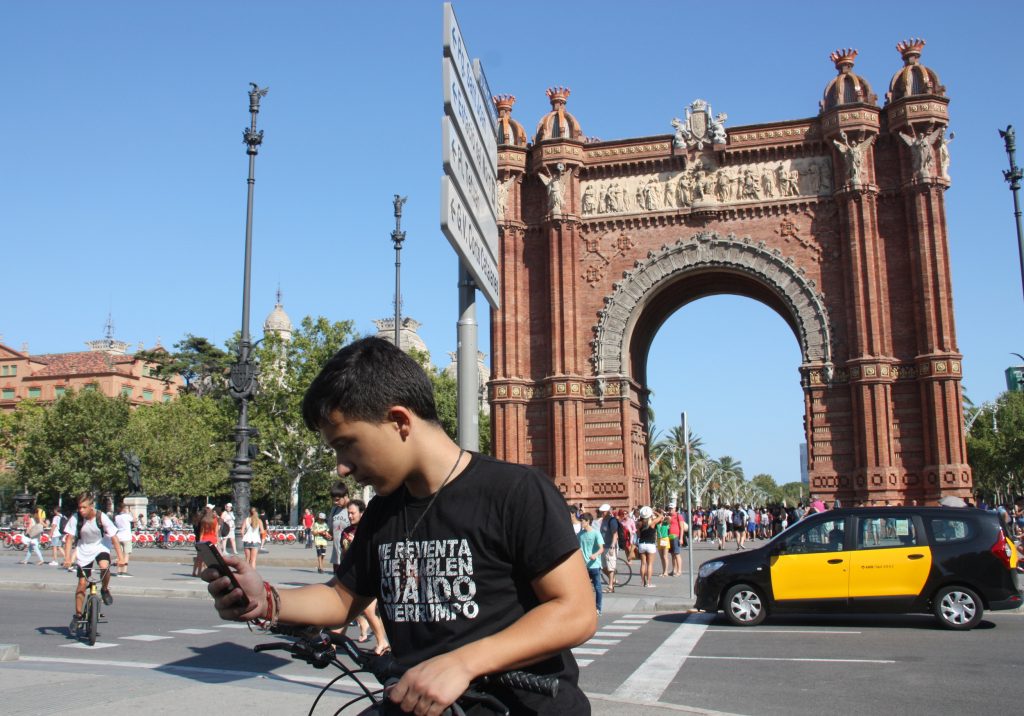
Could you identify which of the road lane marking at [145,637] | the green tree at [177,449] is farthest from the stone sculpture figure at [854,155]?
the green tree at [177,449]

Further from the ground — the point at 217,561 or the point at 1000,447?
the point at 1000,447

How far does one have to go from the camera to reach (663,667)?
31.5 feet

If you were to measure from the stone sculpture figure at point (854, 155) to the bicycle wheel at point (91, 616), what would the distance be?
26819 millimetres

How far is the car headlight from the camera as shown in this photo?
536 inches

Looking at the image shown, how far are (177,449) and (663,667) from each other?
4981cm

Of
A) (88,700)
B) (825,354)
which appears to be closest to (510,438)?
(825,354)

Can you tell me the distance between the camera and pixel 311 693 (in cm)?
745

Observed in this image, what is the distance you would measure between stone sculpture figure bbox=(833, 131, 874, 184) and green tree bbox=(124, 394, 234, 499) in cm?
4047

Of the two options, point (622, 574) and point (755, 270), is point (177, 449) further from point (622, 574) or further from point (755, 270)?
point (622, 574)

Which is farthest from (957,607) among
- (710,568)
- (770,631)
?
(710,568)

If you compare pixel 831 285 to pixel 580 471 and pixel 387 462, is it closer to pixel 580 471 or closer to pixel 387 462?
pixel 580 471

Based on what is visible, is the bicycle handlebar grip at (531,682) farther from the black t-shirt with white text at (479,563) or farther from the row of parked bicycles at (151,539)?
the row of parked bicycles at (151,539)

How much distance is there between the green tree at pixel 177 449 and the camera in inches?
2130

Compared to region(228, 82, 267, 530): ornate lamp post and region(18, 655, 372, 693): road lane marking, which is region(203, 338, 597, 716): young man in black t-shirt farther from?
region(228, 82, 267, 530): ornate lamp post
